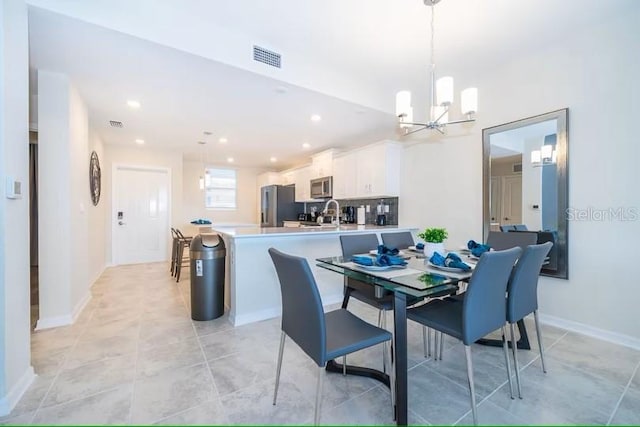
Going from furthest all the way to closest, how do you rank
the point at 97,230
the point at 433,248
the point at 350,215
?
1. the point at 350,215
2. the point at 97,230
3. the point at 433,248

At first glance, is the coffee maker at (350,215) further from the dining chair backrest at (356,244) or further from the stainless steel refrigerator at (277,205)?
the dining chair backrest at (356,244)

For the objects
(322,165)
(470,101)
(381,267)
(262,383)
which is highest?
(322,165)

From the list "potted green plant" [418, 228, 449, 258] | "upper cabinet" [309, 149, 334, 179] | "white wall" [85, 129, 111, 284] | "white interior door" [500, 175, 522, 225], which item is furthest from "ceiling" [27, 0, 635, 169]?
"potted green plant" [418, 228, 449, 258]

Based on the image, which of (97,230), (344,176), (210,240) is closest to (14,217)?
A: (210,240)

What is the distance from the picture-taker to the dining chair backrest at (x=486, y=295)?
1.42m

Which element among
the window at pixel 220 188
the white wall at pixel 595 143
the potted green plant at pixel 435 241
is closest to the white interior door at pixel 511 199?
the white wall at pixel 595 143

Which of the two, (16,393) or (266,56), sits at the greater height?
(266,56)

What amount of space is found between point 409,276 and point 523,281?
32.4 inches

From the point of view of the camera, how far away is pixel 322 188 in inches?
215

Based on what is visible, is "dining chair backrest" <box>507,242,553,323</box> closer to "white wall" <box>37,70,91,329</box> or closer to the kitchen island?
the kitchen island

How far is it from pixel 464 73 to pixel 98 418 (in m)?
4.22

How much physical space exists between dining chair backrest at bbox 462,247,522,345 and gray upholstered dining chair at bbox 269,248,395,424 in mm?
430

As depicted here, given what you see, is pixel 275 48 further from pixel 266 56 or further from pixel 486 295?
pixel 486 295

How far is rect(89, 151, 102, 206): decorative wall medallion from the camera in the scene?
12.7ft
